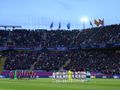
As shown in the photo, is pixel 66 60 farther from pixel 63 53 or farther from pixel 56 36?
pixel 56 36

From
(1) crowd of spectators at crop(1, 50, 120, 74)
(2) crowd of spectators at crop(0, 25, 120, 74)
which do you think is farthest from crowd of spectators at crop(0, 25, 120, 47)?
(1) crowd of spectators at crop(1, 50, 120, 74)

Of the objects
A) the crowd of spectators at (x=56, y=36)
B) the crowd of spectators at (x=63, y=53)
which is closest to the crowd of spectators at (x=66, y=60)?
the crowd of spectators at (x=63, y=53)

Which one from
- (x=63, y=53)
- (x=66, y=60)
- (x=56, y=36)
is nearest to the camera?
(x=66, y=60)

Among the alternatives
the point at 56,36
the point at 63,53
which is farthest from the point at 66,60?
the point at 56,36

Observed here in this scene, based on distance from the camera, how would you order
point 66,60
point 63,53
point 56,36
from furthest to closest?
point 56,36 → point 63,53 → point 66,60

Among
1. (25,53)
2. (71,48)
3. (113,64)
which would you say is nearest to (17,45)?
(25,53)

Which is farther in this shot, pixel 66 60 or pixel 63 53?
pixel 63 53

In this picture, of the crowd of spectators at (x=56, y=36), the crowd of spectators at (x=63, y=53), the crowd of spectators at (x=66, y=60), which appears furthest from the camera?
the crowd of spectators at (x=56, y=36)

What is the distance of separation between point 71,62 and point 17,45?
19813 mm

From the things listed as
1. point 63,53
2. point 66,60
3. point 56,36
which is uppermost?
point 56,36

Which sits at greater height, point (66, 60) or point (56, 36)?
point (56, 36)

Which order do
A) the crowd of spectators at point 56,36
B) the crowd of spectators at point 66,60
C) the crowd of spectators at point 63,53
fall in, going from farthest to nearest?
the crowd of spectators at point 56,36 < the crowd of spectators at point 63,53 < the crowd of spectators at point 66,60

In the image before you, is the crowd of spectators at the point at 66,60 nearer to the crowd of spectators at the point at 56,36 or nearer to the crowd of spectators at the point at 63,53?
the crowd of spectators at the point at 63,53

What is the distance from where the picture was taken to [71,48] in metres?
112
